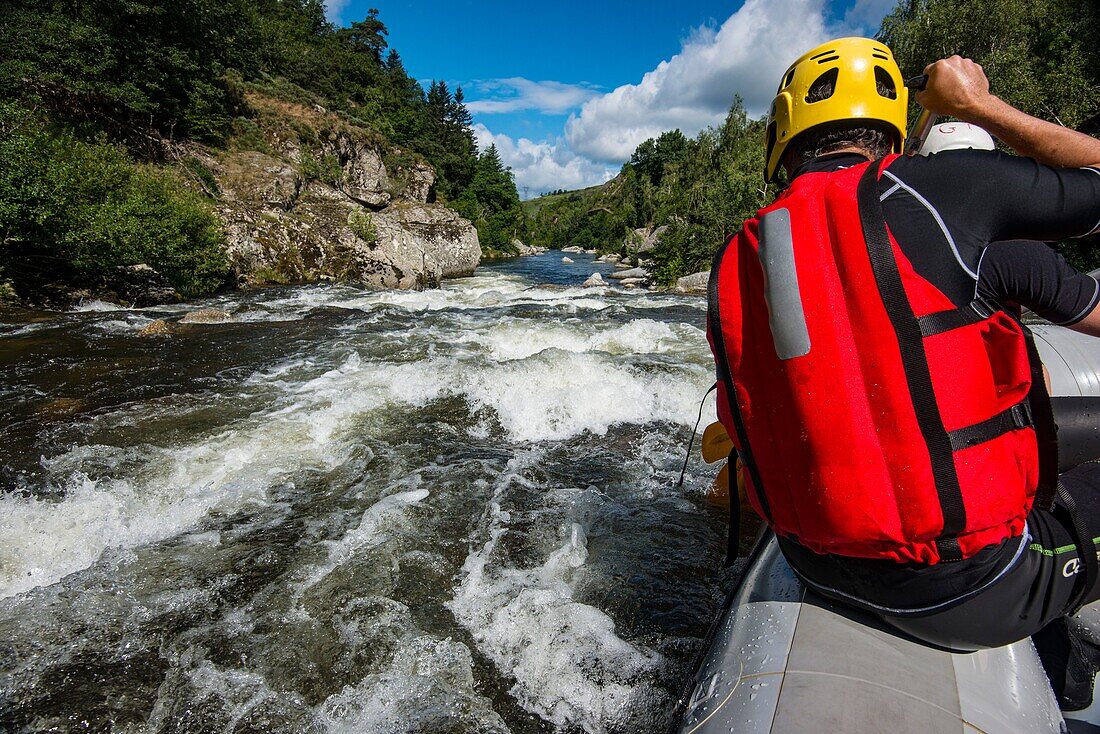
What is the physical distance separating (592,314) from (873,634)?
12295mm

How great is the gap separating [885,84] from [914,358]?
3.63 feet

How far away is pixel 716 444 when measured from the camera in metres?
3.04

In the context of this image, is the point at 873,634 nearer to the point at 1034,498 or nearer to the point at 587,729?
the point at 1034,498

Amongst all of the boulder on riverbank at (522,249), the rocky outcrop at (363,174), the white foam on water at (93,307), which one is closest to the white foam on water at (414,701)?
the white foam on water at (93,307)

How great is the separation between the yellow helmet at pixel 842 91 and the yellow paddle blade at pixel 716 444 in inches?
65.0

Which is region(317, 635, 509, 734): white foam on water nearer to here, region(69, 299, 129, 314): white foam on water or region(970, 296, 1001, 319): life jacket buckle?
region(970, 296, 1001, 319): life jacket buckle

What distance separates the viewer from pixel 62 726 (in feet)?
7.38

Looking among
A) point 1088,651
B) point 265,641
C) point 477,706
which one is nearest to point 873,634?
point 1088,651

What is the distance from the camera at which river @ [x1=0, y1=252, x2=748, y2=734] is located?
2.43 m

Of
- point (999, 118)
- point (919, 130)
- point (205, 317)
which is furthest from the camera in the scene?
point (205, 317)

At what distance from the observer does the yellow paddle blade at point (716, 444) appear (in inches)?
118

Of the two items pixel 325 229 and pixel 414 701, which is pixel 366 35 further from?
pixel 414 701

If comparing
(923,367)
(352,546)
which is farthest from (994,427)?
(352,546)

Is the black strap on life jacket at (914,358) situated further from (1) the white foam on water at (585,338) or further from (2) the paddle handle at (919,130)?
(1) the white foam on water at (585,338)
